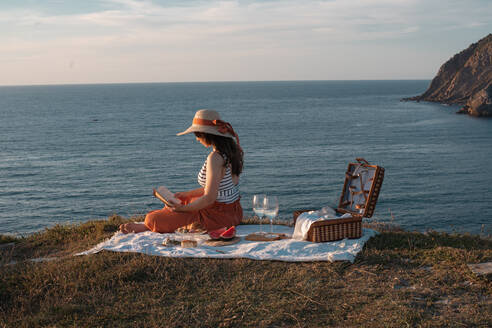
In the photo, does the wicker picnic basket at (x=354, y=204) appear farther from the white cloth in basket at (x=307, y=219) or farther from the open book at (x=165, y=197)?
the open book at (x=165, y=197)

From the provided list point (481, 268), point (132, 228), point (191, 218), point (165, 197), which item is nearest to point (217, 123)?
point (165, 197)

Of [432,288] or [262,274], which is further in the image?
[262,274]

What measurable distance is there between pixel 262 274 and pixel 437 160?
1917 inches

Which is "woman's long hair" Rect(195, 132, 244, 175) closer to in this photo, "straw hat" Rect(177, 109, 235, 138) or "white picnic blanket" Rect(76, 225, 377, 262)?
"straw hat" Rect(177, 109, 235, 138)

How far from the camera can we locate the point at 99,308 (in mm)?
4855

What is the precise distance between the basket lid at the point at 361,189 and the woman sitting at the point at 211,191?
1.96 meters

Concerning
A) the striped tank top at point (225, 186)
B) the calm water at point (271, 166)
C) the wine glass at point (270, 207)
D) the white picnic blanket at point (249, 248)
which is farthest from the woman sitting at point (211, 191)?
the calm water at point (271, 166)

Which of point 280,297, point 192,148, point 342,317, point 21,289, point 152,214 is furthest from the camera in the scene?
point 192,148

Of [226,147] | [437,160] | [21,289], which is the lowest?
[437,160]

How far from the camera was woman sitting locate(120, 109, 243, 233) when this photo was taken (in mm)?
6992

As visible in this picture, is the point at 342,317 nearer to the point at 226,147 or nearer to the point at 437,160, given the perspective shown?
the point at 226,147

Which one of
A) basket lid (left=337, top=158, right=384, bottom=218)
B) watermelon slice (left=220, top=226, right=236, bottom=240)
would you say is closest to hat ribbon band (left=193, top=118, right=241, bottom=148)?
watermelon slice (left=220, top=226, right=236, bottom=240)

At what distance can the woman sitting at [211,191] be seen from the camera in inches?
275

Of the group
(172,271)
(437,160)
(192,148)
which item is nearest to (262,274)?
(172,271)
